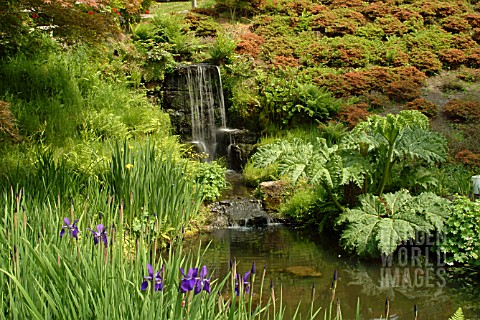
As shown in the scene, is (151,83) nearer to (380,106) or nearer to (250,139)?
(250,139)

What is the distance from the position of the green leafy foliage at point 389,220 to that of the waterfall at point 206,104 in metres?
5.64

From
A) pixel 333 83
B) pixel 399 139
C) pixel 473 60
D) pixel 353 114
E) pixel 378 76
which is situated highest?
pixel 473 60

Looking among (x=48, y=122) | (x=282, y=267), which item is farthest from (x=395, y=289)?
(x=48, y=122)

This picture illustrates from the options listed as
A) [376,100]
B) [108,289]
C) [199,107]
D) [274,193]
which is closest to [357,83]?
[376,100]

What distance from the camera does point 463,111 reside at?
10.6m

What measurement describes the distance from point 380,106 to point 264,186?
403 cm

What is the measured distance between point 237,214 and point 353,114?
379 cm

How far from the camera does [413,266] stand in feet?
19.2

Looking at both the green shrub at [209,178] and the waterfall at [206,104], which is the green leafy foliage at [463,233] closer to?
the green shrub at [209,178]

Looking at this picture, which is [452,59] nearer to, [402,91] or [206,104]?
[402,91]

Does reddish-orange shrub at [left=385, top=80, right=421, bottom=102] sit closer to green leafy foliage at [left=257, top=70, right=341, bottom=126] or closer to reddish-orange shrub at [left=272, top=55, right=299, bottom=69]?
green leafy foliage at [left=257, top=70, right=341, bottom=126]

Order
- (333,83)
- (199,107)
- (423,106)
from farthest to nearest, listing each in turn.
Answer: (333,83)
(199,107)
(423,106)

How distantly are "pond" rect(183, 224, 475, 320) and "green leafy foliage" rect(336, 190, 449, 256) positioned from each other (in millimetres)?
275

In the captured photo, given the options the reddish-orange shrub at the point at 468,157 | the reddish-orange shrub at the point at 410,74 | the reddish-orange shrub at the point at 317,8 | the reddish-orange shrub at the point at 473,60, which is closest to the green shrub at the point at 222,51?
the reddish-orange shrub at the point at 410,74
